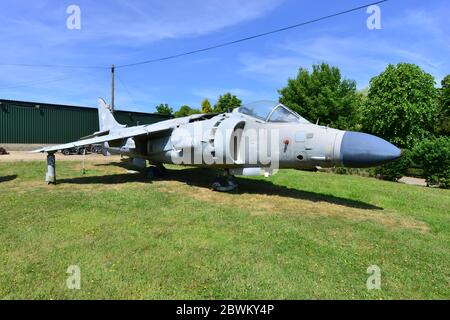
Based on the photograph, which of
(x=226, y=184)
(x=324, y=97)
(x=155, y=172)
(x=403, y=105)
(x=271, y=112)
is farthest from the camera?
(x=324, y=97)

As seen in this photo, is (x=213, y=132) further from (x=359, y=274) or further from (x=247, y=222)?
(x=359, y=274)

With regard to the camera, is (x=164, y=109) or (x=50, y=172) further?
(x=164, y=109)

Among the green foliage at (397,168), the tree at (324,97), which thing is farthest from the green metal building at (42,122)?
the green foliage at (397,168)

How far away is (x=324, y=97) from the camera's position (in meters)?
35.0

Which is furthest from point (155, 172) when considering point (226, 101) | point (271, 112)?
point (226, 101)

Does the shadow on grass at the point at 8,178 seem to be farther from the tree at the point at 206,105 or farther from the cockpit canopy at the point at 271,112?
the tree at the point at 206,105

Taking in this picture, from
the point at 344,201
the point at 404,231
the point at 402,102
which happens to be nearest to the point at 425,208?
the point at 344,201

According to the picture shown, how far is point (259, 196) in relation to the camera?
9.66 m

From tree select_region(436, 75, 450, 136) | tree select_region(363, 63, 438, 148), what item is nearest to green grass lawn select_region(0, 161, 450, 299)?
tree select_region(363, 63, 438, 148)

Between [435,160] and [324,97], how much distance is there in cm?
1971

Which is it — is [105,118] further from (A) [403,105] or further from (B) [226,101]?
(B) [226,101]

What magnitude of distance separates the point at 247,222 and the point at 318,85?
108 ft

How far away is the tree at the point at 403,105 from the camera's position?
102 feet

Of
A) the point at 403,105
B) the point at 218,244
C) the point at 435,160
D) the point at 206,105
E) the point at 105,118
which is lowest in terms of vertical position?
the point at 218,244
